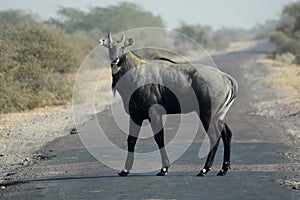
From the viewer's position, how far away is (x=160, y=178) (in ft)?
33.0

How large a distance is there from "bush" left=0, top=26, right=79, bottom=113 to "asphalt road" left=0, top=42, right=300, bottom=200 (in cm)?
882

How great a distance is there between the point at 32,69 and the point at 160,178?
1596cm

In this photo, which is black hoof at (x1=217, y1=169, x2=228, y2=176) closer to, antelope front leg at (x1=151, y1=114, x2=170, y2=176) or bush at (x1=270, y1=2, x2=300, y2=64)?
antelope front leg at (x1=151, y1=114, x2=170, y2=176)

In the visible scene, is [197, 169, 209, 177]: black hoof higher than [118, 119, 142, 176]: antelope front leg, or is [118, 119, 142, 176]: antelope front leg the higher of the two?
[118, 119, 142, 176]: antelope front leg

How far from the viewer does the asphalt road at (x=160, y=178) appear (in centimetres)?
897

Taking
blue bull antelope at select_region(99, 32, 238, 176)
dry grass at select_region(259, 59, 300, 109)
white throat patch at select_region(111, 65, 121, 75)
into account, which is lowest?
dry grass at select_region(259, 59, 300, 109)

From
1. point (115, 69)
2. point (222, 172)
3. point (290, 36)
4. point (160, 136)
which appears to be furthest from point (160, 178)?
point (290, 36)

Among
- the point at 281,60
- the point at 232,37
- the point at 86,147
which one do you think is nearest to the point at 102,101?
the point at 86,147

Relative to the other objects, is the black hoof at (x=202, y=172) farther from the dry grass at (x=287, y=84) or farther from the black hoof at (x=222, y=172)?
the dry grass at (x=287, y=84)

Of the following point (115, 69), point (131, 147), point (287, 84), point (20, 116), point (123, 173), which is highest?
point (115, 69)

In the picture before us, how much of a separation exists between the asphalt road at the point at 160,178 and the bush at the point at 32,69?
8.82 meters

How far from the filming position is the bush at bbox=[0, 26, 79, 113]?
76.1 feet

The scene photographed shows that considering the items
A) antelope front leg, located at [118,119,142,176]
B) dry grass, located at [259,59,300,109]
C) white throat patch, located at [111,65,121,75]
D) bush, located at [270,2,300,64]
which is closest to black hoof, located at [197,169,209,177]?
antelope front leg, located at [118,119,142,176]

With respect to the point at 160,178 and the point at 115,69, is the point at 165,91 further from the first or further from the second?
the point at 160,178
